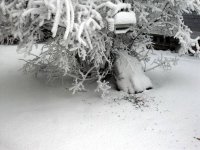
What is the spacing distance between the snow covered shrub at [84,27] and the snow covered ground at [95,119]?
0.40 m

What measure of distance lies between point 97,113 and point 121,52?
1526 millimetres

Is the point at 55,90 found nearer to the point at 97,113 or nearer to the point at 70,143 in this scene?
the point at 97,113

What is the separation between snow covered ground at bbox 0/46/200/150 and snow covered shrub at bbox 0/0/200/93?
15.8 inches

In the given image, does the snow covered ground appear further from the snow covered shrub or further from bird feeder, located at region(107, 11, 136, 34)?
bird feeder, located at region(107, 11, 136, 34)

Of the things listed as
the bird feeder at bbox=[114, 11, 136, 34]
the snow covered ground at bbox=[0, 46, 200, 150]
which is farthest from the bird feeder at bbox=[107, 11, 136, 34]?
the snow covered ground at bbox=[0, 46, 200, 150]

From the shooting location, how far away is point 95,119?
5137 mm

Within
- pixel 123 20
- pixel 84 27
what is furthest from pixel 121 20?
pixel 84 27

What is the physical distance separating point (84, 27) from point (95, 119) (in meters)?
1.62

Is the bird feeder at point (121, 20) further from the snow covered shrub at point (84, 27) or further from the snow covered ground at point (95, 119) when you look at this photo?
the snow covered ground at point (95, 119)

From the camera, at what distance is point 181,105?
5.64 meters

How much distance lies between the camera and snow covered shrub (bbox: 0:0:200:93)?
4.40 meters

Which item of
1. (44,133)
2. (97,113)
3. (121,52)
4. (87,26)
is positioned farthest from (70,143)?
(121,52)

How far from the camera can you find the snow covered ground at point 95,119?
4453 millimetres

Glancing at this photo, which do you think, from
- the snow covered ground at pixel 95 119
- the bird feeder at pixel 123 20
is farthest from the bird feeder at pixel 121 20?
the snow covered ground at pixel 95 119
